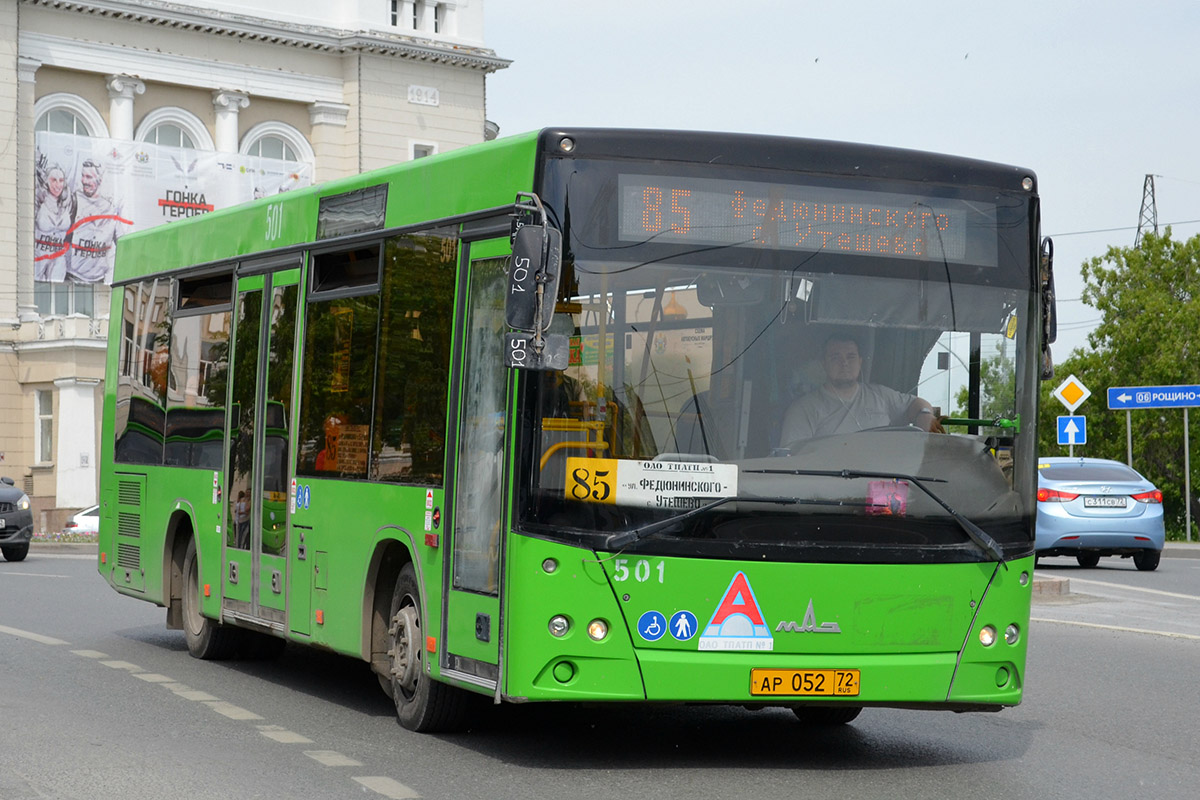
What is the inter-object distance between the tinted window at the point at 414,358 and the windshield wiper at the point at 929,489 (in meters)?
1.88

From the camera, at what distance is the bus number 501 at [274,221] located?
475 inches

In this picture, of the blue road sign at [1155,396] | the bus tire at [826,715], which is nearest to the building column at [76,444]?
the blue road sign at [1155,396]

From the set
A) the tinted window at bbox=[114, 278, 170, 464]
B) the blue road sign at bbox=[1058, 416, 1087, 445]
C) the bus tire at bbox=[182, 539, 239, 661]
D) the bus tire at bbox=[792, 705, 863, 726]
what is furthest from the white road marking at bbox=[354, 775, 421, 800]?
the blue road sign at bbox=[1058, 416, 1087, 445]

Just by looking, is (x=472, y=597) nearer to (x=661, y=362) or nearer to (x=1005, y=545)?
(x=661, y=362)

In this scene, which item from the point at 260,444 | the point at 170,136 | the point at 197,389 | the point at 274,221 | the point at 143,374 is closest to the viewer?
the point at 260,444

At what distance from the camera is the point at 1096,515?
24500mm

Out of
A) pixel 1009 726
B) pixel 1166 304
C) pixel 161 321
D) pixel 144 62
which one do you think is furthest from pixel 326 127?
pixel 1009 726

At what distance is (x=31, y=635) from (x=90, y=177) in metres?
44.3

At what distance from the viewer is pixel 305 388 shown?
11375mm

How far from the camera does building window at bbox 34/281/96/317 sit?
58812mm

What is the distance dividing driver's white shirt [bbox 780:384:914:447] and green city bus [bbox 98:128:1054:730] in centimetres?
3

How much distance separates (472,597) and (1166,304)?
2187 inches

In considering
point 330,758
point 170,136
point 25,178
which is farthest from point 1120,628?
point 170,136

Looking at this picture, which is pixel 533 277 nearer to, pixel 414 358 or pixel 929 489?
pixel 414 358
